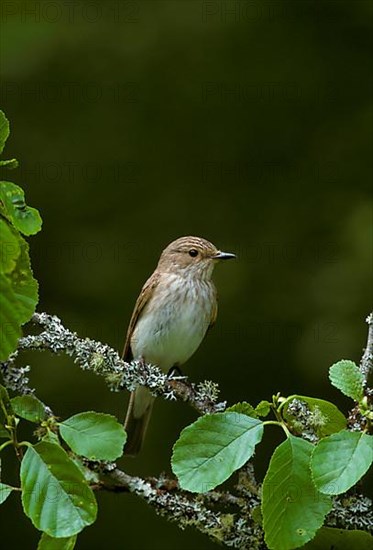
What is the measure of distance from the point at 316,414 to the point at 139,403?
2213 mm

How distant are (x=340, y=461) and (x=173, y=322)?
2600mm

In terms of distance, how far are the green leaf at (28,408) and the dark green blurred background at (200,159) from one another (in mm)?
3405

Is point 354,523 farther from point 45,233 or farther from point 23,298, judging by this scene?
point 45,233

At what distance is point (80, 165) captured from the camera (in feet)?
19.7

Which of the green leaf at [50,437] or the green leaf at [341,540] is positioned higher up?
the green leaf at [50,437]

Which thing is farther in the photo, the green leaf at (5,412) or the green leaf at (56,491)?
the green leaf at (5,412)

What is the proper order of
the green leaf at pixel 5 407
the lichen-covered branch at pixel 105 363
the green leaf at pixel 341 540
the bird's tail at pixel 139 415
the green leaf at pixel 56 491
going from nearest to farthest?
the green leaf at pixel 56 491 → the green leaf at pixel 5 407 → the green leaf at pixel 341 540 → the lichen-covered branch at pixel 105 363 → the bird's tail at pixel 139 415

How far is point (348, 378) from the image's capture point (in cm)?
221

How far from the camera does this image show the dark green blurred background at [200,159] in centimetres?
561

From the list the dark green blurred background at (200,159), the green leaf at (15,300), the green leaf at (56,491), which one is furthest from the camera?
the dark green blurred background at (200,159)

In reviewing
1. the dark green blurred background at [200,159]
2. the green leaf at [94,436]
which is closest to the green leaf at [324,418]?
the green leaf at [94,436]

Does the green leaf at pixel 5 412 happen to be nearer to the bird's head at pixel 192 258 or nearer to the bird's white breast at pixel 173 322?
the bird's white breast at pixel 173 322

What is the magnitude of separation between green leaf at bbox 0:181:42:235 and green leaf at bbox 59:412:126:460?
1.24 feet

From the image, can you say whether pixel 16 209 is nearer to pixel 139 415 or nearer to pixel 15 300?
pixel 15 300
